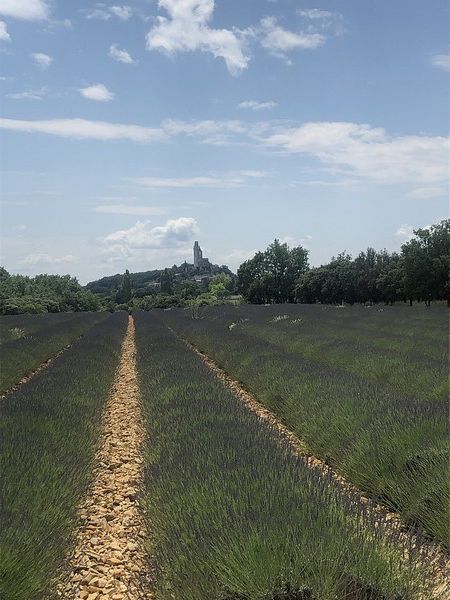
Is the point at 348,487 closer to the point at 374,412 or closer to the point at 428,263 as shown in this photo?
the point at 374,412

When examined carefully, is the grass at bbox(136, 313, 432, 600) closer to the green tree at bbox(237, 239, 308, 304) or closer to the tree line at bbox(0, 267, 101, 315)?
the tree line at bbox(0, 267, 101, 315)

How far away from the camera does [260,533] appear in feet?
8.24

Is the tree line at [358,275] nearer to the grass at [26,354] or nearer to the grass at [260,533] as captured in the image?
the grass at [26,354]

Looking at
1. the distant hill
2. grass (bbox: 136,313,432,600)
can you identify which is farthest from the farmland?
the distant hill

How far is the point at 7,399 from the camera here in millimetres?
6742

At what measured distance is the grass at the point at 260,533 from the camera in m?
2.28

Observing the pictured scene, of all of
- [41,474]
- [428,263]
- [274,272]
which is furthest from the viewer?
[274,272]

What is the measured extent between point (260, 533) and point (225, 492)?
0.65 m

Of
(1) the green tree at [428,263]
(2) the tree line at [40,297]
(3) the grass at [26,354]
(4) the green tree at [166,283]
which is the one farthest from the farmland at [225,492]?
(4) the green tree at [166,283]

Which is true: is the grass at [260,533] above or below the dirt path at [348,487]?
above

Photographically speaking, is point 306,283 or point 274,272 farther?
point 274,272

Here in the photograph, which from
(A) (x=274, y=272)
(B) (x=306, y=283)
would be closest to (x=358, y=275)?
(B) (x=306, y=283)

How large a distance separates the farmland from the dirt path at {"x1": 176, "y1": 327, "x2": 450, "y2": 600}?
4cm

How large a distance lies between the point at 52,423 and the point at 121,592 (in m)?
2.58
